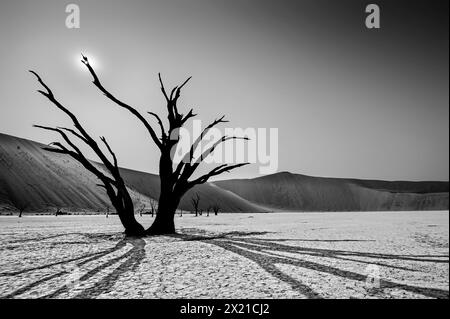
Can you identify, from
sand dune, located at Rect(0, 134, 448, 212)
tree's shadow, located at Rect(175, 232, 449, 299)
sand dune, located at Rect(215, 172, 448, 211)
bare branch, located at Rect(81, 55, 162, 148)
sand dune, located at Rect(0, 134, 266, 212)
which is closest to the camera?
tree's shadow, located at Rect(175, 232, 449, 299)

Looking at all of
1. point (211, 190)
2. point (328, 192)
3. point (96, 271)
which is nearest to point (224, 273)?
point (96, 271)

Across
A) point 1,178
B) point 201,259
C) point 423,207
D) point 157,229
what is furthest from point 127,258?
point 423,207

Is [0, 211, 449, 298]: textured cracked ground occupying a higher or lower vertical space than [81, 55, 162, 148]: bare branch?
lower

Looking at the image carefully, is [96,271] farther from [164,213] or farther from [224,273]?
[164,213]

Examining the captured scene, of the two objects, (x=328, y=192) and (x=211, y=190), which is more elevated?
(x=211, y=190)

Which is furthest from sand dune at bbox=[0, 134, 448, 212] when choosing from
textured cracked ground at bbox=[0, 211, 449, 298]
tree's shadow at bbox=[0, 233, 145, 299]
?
textured cracked ground at bbox=[0, 211, 449, 298]

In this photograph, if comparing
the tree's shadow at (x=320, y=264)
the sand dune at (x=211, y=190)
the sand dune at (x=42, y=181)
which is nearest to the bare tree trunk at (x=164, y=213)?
the tree's shadow at (x=320, y=264)

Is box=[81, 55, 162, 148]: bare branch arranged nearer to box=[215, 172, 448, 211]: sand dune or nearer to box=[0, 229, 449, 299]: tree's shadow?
box=[0, 229, 449, 299]: tree's shadow

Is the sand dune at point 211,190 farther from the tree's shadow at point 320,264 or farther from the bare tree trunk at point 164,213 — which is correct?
the tree's shadow at point 320,264

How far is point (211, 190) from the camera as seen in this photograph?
441 feet

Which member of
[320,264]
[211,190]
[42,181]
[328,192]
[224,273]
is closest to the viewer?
[224,273]

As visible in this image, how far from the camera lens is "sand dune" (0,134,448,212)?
6412 centimetres
